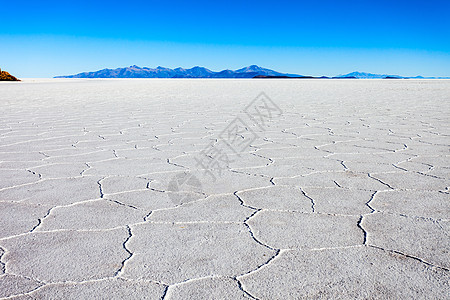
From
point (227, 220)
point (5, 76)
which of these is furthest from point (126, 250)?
point (5, 76)

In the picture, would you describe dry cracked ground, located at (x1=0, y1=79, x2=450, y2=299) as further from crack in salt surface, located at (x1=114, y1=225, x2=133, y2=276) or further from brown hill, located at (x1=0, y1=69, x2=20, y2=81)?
brown hill, located at (x1=0, y1=69, x2=20, y2=81)

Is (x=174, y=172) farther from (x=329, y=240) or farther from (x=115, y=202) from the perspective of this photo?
(x=329, y=240)

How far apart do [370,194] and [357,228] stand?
44cm

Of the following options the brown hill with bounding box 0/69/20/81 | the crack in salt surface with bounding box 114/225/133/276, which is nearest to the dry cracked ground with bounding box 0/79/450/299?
the crack in salt surface with bounding box 114/225/133/276

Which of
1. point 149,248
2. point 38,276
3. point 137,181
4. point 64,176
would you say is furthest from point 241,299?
point 64,176

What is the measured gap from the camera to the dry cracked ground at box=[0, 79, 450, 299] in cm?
117

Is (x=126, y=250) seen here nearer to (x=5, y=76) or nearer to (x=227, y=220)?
(x=227, y=220)

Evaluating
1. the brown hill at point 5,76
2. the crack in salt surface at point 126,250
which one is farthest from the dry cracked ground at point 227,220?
the brown hill at point 5,76

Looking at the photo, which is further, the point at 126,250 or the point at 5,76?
the point at 5,76

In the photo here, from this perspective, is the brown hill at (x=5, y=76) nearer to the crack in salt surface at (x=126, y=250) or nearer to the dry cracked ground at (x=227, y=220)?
the dry cracked ground at (x=227, y=220)

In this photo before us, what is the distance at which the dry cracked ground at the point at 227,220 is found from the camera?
117 cm

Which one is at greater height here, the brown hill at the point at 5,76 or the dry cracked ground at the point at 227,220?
the dry cracked ground at the point at 227,220

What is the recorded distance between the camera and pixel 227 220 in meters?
1.64

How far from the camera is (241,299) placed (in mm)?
1087
